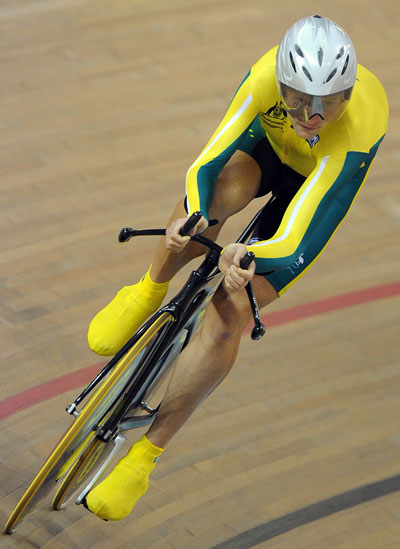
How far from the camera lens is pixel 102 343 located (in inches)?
113

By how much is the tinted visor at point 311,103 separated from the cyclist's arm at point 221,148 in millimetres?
243

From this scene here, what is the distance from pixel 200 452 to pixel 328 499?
1.59ft

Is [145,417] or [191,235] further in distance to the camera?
[145,417]

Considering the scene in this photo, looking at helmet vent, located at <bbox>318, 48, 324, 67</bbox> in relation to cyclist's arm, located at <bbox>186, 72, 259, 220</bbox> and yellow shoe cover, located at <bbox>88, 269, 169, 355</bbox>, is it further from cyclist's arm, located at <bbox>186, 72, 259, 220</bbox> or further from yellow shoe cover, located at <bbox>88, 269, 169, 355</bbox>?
yellow shoe cover, located at <bbox>88, 269, 169, 355</bbox>

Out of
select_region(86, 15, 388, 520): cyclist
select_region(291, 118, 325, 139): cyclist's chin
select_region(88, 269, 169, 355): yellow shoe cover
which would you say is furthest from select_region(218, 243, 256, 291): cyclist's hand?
select_region(88, 269, 169, 355): yellow shoe cover

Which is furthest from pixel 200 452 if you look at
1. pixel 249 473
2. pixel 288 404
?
pixel 288 404

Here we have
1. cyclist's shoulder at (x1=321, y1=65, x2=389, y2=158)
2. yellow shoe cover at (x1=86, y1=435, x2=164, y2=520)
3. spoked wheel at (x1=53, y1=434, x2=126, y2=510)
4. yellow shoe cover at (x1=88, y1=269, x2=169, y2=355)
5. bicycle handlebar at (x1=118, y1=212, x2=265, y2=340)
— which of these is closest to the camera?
bicycle handlebar at (x1=118, y1=212, x2=265, y2=340)

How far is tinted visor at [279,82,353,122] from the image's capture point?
2291 mm

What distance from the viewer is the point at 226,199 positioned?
8.93 feet

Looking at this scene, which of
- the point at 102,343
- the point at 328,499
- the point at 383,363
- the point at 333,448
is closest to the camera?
the point at 102,343

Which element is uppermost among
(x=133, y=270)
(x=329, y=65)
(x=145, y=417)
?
(x=329, y=65)

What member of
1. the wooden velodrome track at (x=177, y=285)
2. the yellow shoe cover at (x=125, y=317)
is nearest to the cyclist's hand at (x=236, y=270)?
the yellow shoe cover at (x=125, y=317)

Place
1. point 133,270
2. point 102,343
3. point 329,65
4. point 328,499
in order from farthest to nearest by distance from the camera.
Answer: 1. point 133,270
2. point 328,499
3. point 102,343
4. point 329,65

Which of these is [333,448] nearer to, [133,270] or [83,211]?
[133,270]
